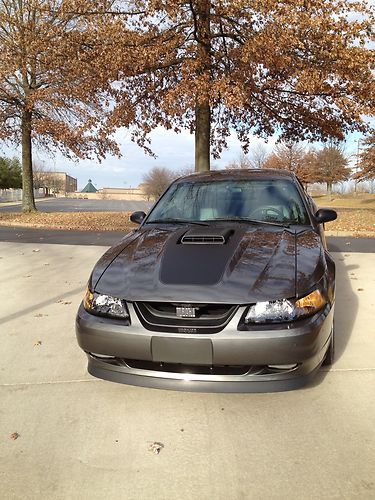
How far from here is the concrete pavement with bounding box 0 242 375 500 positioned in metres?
2.22

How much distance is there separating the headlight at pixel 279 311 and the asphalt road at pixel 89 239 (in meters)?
7.16

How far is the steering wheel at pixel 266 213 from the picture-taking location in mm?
3957

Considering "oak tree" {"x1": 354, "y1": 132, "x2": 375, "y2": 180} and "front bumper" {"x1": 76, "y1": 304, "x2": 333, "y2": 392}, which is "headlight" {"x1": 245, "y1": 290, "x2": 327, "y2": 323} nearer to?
"front bumper" {"x1": 76, "y1": 304, "x2": 333, "y2": 392}

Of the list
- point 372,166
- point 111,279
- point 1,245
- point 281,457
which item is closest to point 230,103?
point 1,245

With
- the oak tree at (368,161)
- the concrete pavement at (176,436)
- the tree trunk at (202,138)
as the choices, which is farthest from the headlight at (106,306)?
the oak tree at (368,161)

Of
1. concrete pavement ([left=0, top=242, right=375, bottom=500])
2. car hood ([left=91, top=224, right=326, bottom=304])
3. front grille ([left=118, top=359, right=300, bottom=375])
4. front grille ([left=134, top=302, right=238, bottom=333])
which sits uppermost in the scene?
car hood ([left=91, top=224, right=326, bottom=304])

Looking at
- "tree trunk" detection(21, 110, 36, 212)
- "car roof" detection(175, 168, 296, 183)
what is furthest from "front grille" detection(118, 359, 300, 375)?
"tree trunk" detection(21, 110, 36, 212)

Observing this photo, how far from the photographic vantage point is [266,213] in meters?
4.00

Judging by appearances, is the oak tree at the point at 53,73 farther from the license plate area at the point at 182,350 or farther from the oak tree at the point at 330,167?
the oak tree at the point at 330,167

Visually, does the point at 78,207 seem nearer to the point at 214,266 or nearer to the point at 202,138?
the point at 202,138

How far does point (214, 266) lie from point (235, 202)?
1432 mm

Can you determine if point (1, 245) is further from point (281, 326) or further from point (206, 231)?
point (281, 326)

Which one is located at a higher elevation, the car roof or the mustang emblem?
the car roof

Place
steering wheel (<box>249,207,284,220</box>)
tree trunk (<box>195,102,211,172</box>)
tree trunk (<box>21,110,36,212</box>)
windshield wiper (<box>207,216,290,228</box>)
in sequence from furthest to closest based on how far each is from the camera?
tree trunk (<box>21,110,36,212</box>) → tree trunk (<box>195,102,211,172</box>) → steering wheel (<box>249,207,284,220</box>) → windshield wiper (<box>207,216,290,228</box>)
